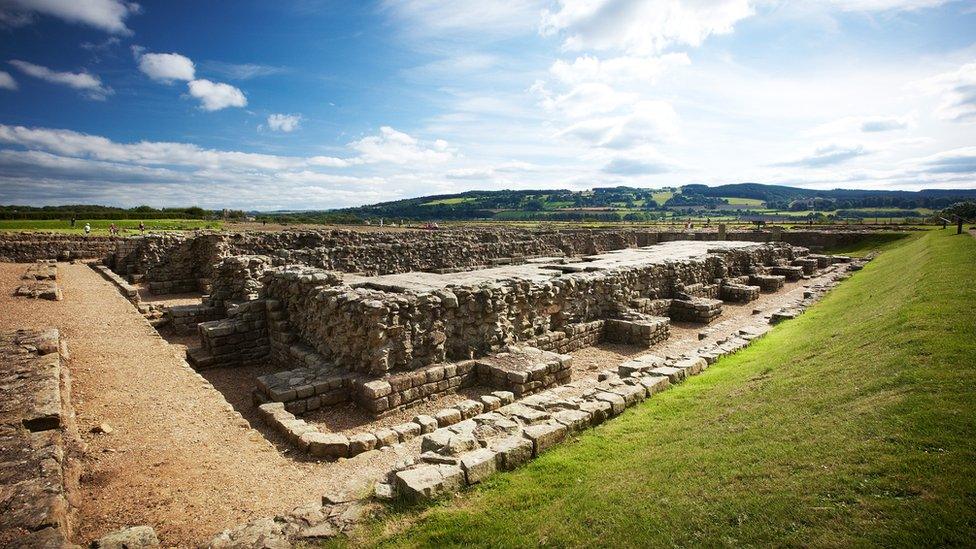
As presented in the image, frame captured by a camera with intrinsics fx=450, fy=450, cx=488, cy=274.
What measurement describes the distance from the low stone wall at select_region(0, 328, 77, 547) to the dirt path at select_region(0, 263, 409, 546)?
0.41 meters

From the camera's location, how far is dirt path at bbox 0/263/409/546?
5375mm

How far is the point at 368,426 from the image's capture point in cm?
852

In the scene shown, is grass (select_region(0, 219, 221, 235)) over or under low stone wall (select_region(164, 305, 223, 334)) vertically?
over

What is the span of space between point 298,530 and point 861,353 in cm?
836

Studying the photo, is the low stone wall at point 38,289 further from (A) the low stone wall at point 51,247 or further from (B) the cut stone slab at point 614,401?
(B) the cut stone slab at point 614,401

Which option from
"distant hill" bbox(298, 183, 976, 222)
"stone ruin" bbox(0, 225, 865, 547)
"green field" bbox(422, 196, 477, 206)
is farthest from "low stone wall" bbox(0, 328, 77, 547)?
"green field" bbox(422, 196, 477, 206)

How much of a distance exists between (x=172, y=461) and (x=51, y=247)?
35.8 meters

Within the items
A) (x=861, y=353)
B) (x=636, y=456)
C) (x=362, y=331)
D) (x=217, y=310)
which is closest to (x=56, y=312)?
(x=217, y=310)

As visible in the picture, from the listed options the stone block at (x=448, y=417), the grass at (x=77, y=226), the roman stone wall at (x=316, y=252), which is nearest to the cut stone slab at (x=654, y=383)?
the stone block at (x=448, y=417)

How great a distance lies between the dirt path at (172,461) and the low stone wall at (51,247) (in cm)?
2784

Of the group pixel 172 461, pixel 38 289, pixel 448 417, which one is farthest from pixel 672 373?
pixel 38 289

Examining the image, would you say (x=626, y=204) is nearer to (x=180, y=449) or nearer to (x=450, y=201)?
(x=450, y=201)

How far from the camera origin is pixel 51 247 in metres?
31.0

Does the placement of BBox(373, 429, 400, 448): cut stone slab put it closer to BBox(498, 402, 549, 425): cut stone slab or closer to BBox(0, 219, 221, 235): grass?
BBox(498, 402, 549, 425): cut stone slab
